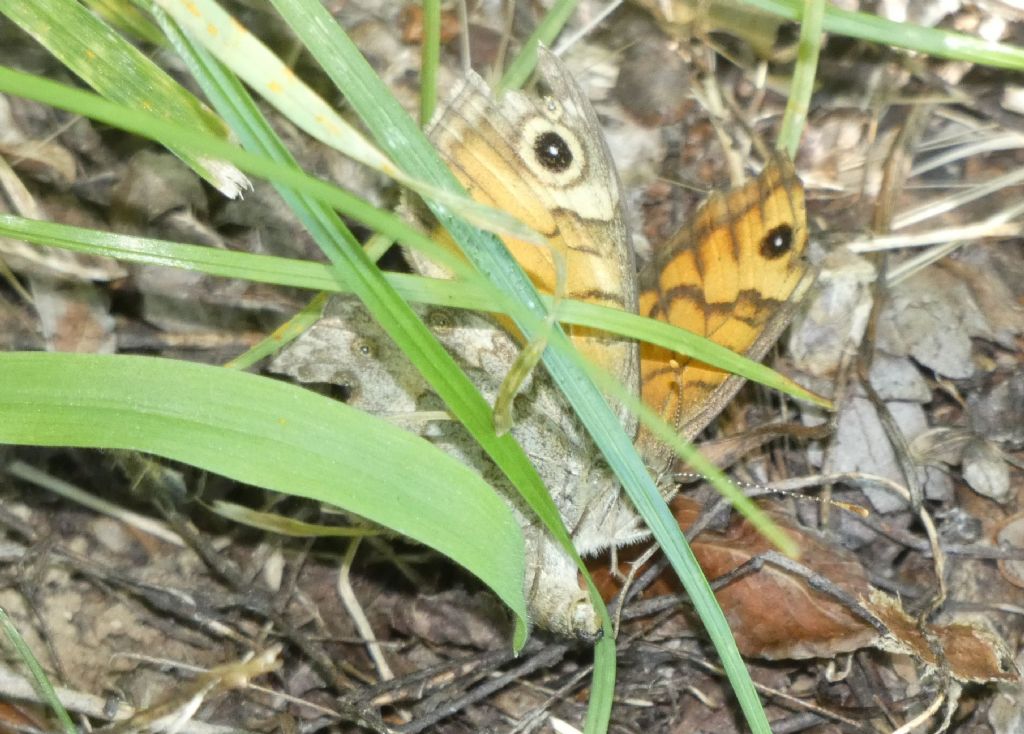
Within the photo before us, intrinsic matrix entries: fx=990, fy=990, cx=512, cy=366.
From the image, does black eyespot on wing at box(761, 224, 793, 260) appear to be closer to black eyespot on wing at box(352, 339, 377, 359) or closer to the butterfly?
the butterfly

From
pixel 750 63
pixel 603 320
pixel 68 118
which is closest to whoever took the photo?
pixel 603 320

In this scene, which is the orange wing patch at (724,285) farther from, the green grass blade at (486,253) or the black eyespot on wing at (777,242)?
the green grass blade at (486,253)

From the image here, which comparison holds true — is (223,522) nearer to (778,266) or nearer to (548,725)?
(548,725)

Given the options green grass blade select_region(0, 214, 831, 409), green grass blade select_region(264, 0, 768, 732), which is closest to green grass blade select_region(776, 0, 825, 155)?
green grass blade select_region(0, 214, 831, 409)

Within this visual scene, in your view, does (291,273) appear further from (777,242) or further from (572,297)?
(777,242)

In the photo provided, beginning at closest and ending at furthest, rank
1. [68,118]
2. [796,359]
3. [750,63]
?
[68,118] → [796,359] → [750,63]

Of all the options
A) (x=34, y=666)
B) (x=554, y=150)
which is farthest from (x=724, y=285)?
(x=34, y=666)

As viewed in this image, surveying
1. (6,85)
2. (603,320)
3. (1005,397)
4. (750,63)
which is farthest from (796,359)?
(6,85)
